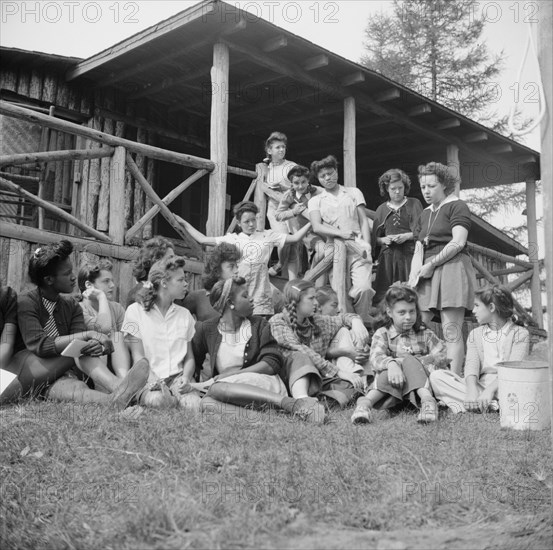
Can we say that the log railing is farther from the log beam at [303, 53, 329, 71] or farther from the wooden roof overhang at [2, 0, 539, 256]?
the log beam at [303, 53, 329, 71]

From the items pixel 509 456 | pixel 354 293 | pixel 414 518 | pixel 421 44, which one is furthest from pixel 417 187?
pixel 414 518

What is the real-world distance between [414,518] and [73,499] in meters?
1.72

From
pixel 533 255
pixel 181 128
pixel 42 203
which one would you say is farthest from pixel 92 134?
pixel 533 255

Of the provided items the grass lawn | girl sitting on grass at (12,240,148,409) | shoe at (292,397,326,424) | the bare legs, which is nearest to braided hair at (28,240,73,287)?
girl sitting on grass at (12,240,148,409)

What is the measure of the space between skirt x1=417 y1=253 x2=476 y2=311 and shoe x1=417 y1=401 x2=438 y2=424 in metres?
1.65

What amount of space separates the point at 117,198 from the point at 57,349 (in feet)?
10.2

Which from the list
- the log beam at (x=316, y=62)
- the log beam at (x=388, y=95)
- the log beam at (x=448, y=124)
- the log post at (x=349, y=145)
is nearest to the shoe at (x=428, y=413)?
the log beam at (x=316, y=62)

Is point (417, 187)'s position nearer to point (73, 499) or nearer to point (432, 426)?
point (432, 426)

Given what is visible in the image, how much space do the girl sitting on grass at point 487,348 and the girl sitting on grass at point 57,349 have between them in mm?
2389

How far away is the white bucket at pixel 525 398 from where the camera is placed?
511 cm

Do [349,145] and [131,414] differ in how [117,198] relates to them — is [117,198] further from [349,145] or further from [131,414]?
[349,145]

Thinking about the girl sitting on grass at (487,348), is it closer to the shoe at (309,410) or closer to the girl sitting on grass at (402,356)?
the girl sitting on grass at (402,356)

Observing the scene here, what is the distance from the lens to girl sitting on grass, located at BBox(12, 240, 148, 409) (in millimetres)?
5457

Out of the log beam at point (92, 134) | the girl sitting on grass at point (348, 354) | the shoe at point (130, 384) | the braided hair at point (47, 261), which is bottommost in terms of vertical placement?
the shoe at point (130, 384)
